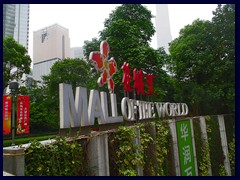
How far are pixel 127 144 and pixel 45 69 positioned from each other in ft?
45.0

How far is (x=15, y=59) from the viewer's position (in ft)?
36.0

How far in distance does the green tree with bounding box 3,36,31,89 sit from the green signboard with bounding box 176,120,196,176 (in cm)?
796

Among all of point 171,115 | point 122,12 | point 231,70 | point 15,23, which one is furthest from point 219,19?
point 15,23

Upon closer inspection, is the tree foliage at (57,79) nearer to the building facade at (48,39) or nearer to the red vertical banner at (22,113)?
the building facade at (48,39)

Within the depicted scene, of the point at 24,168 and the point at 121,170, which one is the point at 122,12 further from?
Answer: the point at 24,168

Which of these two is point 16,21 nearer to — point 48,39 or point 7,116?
point 48,39

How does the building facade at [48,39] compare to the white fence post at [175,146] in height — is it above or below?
above

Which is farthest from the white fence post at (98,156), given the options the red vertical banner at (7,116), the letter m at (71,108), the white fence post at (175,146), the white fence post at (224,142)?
the white fence post at (224,142)

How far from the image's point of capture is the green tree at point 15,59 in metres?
10.8

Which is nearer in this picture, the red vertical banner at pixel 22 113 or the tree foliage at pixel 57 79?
the red vertical banner at pixel 22 113

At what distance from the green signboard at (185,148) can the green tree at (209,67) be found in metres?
6.03

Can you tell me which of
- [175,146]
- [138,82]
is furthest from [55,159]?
[138,82]

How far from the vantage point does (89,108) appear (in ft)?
13.6

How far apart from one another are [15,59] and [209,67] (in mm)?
10068
